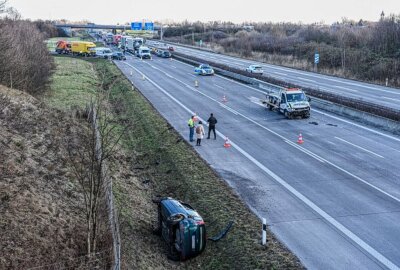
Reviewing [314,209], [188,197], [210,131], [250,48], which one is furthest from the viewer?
[250,48]

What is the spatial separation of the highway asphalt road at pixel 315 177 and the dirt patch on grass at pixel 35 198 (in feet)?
21.5

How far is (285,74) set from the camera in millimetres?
60656

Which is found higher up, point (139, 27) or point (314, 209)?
point (139, 27)

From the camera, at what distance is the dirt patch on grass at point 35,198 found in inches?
455

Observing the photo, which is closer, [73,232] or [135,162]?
[73,232]

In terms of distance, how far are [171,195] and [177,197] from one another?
402 millimetres

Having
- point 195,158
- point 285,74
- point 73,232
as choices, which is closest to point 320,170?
point 195,158

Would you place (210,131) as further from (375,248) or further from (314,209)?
(375,248)

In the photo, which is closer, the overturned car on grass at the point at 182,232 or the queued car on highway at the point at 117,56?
the overturned car on grass at the point at 182,232

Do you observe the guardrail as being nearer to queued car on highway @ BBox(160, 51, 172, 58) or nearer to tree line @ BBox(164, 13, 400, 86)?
queued car on highway @ BBox(160, 51, 172, 58)

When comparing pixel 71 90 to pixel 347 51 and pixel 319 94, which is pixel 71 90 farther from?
pixel 347 51

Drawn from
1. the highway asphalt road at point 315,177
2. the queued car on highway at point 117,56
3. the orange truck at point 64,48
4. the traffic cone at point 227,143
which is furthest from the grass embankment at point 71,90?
the orange truck at point 64,48

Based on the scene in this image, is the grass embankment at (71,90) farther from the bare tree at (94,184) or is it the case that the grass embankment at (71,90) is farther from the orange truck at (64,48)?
the orange truck at (64,48)

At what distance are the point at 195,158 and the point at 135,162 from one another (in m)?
3.19
